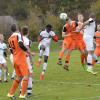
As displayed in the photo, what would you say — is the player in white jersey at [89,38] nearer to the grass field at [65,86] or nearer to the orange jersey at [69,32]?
the grass field at [65,86]

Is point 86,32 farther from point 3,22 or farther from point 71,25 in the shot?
point 3,22

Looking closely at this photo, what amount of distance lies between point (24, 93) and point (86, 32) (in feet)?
24.2

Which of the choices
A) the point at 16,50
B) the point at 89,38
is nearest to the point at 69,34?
the point at 89,38

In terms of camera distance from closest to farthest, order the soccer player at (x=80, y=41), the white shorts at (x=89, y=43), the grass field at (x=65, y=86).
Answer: the grass field at (x=65, y=86) < the white shorts at (x=89, y=43) < the soccer player at (x=80, y=41)

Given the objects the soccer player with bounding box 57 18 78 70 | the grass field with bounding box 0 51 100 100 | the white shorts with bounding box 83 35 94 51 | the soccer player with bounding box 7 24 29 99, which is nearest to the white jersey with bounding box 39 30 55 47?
the grass field with bounding box 0 51 100 100

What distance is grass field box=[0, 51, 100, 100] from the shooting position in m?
17.4

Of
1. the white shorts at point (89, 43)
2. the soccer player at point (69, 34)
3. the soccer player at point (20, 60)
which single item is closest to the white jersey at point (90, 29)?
the white shorts at point (89, 43)

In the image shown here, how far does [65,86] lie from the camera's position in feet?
65.1

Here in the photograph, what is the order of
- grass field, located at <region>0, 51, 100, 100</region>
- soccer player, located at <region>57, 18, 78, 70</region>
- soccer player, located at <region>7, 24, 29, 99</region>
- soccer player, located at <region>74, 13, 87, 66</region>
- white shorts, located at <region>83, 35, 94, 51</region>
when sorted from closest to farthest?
soccer player, located at <region>7, 24, 29, 99</region>, grass field, located at <region>0, 51, 100, 100</region>, white shorts, located at <region>83, 35, 94, 51</region>, soccer player, located at <region>74, 13, 87, 66</region>, soccer player, located at <region>57, 18, 78, 70</region>

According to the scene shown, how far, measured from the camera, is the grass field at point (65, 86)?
17369 millimetres

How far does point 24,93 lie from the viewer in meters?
16.7

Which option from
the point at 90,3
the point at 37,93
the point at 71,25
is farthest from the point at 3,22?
the point at 37,93

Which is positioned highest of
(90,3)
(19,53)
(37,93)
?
(90,3)

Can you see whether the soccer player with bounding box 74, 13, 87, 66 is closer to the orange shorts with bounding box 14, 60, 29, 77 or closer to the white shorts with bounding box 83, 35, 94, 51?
the white shorts with bounding box 83, 35, 94, 51
